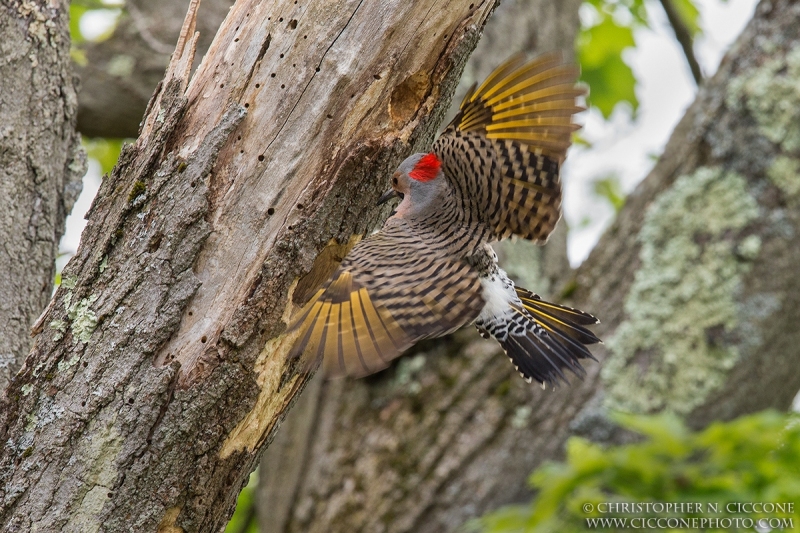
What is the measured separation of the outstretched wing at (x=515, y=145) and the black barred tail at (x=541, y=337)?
0.31m

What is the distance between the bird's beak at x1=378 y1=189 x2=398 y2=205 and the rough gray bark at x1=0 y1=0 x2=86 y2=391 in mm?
1056

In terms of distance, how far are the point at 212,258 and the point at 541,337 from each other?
1.24 m

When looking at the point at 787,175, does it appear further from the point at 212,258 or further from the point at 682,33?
the point at 212,258

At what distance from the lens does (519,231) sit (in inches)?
100

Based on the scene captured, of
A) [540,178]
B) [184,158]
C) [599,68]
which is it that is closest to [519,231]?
[540,178]

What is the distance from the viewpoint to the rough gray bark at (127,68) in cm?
428

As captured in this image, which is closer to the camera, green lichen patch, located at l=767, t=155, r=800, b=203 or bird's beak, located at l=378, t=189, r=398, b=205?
bird's beak, located at l=378, t=189, r=398, b=205

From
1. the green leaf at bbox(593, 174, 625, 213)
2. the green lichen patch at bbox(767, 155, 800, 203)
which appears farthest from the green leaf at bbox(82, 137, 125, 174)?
the green lichen patch at bbox(767, 155, 800, 203)

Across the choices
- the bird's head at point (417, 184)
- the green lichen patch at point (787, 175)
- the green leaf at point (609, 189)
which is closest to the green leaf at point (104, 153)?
the bird's head at point (417, 184)

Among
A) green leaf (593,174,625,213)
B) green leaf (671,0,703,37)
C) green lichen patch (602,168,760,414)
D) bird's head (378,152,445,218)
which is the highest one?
green leaf (671,0,703,37)

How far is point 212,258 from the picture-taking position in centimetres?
186

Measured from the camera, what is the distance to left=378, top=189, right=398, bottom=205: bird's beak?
2124 millimetres

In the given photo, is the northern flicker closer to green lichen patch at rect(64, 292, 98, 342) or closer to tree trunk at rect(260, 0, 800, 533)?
green lichen patch at rect(64, 292, 98, 342)

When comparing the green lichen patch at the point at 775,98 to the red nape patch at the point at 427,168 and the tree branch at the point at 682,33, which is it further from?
the red nape patch at the point at 427,168
